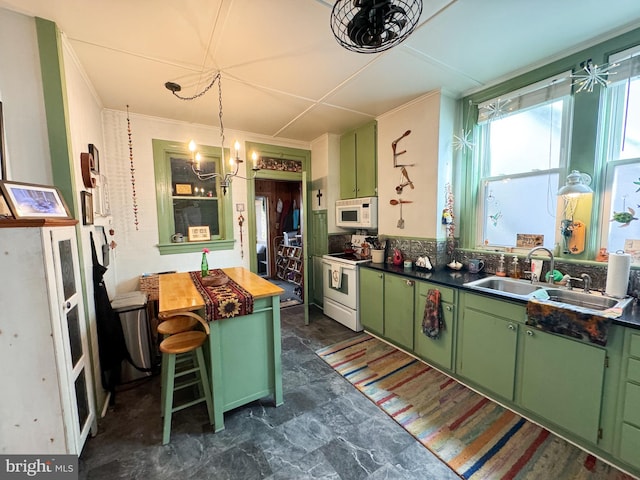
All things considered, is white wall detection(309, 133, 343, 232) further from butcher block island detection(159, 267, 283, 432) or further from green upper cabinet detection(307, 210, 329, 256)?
butcher block island detection(159, 267, 283, 432)

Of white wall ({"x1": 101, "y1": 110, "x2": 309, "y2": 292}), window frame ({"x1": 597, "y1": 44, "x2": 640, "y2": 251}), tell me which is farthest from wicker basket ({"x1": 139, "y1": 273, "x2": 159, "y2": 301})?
window frame ({"x1": 597, "y1": 44, "x2": 640, "y2": 251})

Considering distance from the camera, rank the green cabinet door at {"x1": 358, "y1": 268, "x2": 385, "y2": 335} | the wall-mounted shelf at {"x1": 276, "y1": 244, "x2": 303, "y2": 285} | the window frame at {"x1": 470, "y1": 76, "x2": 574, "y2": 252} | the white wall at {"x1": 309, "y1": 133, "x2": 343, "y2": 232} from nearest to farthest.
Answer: the window frame at {"x1": 470, "y1": 76, "x2": 574, "y2": 252} < the green cabinet door at {"x1": 358, "y1": 268, "x2": 385, "y2": 335} < the white wall at {"x1": 309, "y1": 133, "x2": 343, "y2": 232} < the wall-mounted shelf at {"x1": 276, "y1": 244, "x2": 303, "y2": 285}

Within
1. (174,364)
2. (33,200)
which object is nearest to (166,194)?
(33,200)

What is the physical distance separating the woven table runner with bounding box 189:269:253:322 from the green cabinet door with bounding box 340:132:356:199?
237cm

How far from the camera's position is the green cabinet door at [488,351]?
6.17 feet

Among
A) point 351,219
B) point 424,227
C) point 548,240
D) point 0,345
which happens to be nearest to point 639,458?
point 548,240

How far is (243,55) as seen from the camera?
198 cm

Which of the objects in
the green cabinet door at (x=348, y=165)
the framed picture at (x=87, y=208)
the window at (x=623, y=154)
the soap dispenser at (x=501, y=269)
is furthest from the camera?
the green cabinet door at (x=348, y=165)

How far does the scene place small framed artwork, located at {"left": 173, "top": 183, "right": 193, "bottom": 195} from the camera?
3445mm

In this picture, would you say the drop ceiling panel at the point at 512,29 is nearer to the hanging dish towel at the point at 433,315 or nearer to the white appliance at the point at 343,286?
the hanging dish towel at the point at 433,315

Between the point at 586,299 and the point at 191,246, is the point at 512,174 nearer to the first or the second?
the point at 586,299

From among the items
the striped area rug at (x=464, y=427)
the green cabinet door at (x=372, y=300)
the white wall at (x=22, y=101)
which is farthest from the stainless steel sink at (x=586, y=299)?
the white wall at (x=22, y=101)

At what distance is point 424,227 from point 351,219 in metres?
1.12

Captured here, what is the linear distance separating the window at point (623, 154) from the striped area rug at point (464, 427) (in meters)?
1.38
